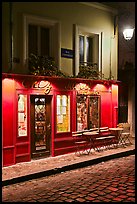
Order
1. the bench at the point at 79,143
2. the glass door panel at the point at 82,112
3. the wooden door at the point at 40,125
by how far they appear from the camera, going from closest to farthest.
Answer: the wooden door at the point at 40,125
the bench at the point at 79,143
the glass door panel at the point at 82,112

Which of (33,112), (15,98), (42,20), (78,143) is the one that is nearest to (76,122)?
(78,143)

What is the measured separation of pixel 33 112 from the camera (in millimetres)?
11258

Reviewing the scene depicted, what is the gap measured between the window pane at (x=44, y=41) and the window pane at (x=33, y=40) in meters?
0.34

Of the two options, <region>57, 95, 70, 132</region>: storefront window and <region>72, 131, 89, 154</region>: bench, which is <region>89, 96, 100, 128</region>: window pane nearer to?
<region>72, 131, 89, 154</region>: bench

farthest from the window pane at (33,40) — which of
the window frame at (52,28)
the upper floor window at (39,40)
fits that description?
the window frame at (52,28)

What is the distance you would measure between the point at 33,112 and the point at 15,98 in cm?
112

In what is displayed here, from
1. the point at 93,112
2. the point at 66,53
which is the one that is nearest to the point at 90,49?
the point at 66,53

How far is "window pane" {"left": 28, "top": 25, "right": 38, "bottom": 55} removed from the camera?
37.5 ft

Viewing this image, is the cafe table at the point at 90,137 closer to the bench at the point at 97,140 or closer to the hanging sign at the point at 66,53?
the bench at the point at 97,140

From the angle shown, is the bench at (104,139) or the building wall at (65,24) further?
the bench at (104,139)

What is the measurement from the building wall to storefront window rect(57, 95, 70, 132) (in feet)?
3.92

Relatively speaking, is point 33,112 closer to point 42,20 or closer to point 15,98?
point 15,98

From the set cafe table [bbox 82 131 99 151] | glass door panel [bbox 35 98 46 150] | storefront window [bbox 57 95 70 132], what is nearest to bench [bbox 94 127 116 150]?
cafe table [bbox 82 131 99 151]

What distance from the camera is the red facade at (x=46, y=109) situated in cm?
1020
